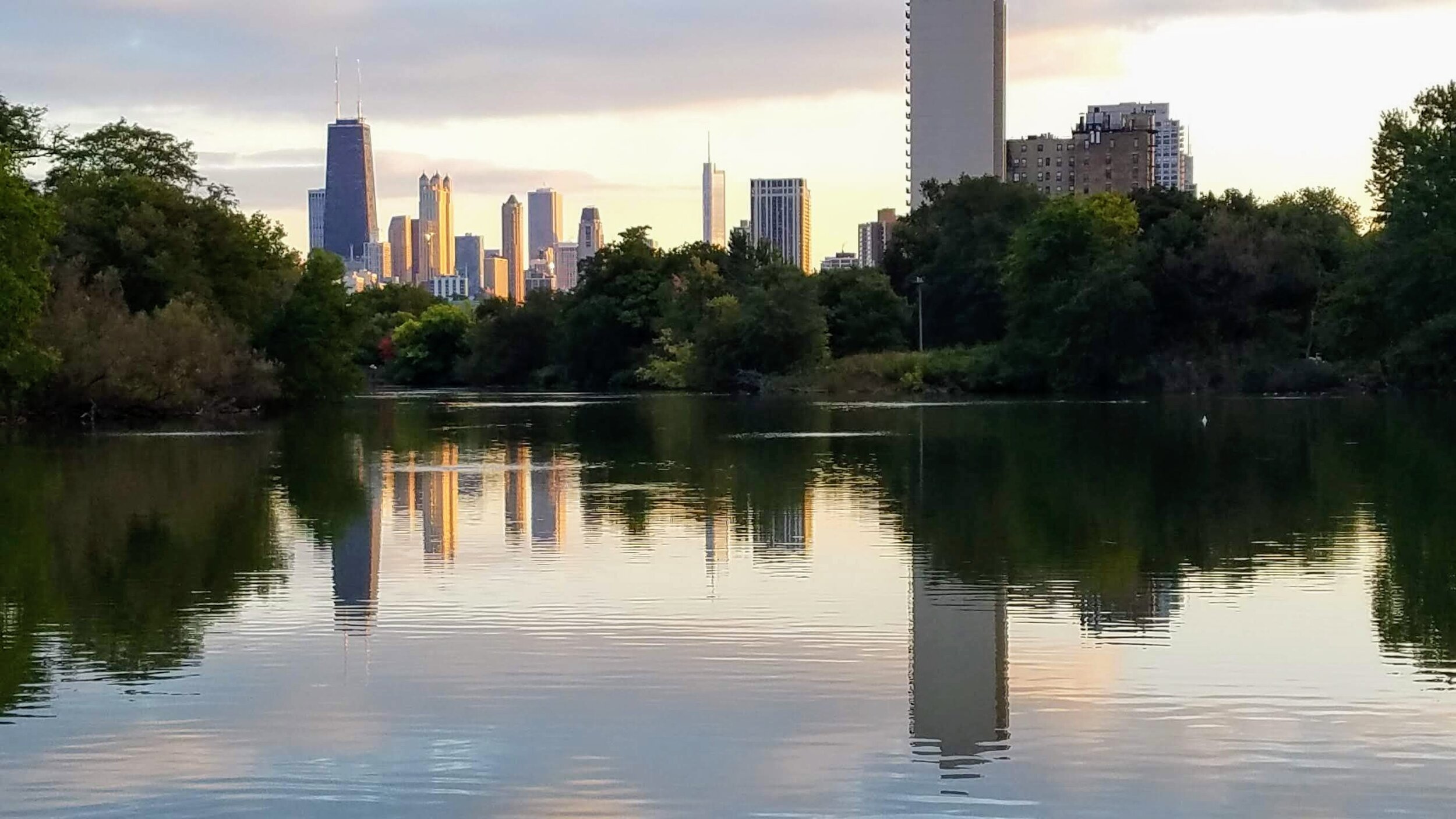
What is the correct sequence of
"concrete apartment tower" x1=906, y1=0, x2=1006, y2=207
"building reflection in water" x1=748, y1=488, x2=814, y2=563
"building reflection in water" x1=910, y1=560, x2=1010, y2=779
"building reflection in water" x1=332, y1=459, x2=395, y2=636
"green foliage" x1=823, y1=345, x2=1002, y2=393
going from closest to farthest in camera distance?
"building reflection in water" x1=910, y1=560, x2=1010, y2=779 < "building reflection in water" x1=332, y1=459, x2=395, y2=636 < "building reflection in water" x1=748, y1=488, x2=814, y2=563 < "green foliage" x1=823, y1=345, x2=1002, y2=393 < "concrete apartment tower" x1=906, y1=0, x2=1006, y2=207

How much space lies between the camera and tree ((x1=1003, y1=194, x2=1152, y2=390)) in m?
72.6

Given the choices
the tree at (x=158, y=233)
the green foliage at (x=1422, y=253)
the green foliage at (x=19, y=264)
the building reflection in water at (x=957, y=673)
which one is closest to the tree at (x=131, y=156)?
the tree at (x=158, y=233)

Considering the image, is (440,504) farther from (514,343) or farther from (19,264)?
(514,343)

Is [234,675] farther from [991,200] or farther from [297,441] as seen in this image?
[991,200]

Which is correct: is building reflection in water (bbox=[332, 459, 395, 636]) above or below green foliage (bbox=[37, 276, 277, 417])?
below

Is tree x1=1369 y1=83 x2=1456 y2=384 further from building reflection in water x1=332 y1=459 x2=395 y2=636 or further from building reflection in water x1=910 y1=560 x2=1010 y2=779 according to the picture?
building reflection in water x1=910 y1=560 x2=1010 y2=779

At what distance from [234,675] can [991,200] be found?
84.7 m

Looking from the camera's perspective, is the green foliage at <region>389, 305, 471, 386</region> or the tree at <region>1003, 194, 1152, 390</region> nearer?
the tree at <region>1003, 194, 1152, 390</region>

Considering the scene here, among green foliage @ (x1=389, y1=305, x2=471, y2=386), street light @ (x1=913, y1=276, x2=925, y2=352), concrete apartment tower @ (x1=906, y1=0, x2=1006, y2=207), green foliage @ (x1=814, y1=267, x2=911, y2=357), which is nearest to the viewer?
street light @ (x1=913, y1=276, x2=925, y2=352)

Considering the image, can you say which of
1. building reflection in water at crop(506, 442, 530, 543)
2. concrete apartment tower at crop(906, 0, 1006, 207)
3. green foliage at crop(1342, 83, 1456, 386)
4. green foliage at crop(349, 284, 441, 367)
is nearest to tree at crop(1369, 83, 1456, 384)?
green foliage at crop(1342, 83, 1456, 386)

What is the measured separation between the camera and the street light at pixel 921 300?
87.4 meters

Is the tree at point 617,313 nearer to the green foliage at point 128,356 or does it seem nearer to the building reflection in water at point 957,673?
the green foliage at point 128,356

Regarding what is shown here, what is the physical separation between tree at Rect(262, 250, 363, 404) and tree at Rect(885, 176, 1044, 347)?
Result: 33867 mm

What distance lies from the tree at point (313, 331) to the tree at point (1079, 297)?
28.5 meters
